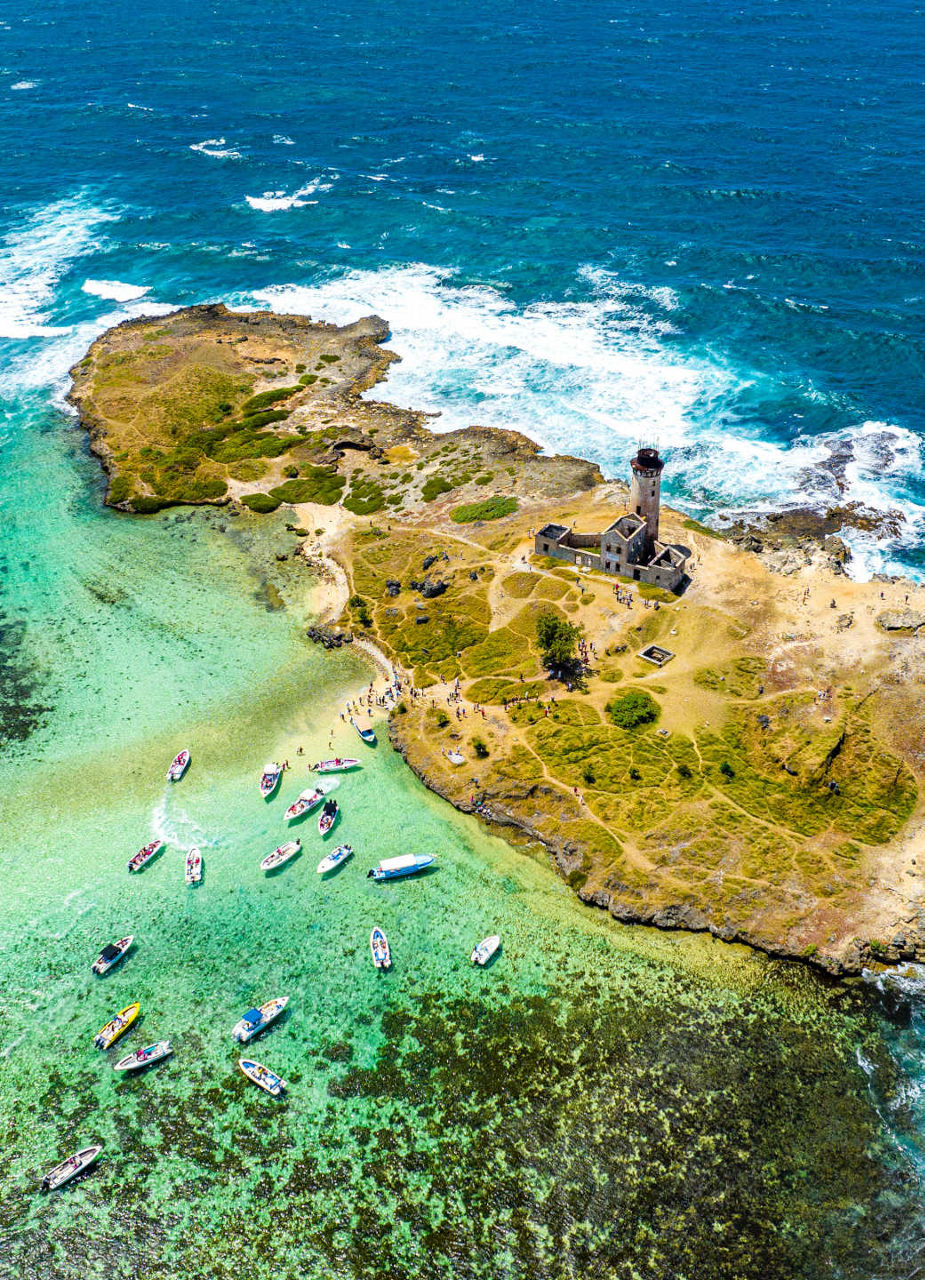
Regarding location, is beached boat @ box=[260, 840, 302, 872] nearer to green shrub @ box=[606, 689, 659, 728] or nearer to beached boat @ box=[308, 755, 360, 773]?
beached boat @ box=[308, 755, 360, 773]

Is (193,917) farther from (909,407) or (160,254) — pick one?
(160,254)

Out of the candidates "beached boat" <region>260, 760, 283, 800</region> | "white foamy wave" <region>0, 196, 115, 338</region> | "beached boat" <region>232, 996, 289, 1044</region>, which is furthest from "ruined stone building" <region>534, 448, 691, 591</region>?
"white foamy wave" <region>0, 196, 115, 338</region>

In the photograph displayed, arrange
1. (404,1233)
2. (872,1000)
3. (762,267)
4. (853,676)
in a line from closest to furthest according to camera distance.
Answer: (404,1233), (872,1000), (853,676), (762,267)

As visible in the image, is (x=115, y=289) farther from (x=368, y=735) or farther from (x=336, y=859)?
(x=336, y=859)

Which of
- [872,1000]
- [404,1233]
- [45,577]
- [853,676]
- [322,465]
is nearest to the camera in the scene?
[404,1233]

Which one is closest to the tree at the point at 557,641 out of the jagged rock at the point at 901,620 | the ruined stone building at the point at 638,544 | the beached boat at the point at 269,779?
the ruined stone building at the point at 638,544

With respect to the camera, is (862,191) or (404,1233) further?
(862,191)

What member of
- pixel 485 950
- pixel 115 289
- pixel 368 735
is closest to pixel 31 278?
pixel 115 289

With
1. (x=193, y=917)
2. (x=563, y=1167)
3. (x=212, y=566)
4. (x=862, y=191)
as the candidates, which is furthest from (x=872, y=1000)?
(x=862, y=191)
